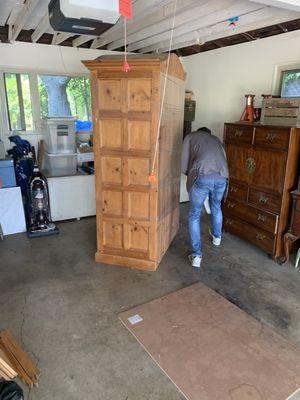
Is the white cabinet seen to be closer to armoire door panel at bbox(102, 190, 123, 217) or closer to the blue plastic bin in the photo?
the blue plastic bin

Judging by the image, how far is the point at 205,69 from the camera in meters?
4.72

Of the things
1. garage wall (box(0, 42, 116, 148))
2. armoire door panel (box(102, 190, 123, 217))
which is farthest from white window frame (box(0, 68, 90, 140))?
armoire door panel (box(102, 190, 123, 217))

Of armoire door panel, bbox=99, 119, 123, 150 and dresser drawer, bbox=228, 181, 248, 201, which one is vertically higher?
armoire door panel, bbox=99, 119, 123, 150

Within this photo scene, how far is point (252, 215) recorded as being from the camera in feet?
11.5

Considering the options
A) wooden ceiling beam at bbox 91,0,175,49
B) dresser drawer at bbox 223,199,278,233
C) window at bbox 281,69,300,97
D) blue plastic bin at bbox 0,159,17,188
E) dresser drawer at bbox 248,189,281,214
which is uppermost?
wooden ceiling beam at bbox 91,0,175,49

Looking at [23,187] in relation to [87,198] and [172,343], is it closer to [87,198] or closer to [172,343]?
[87,198]

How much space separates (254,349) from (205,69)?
4.05m

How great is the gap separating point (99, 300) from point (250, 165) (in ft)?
7.22

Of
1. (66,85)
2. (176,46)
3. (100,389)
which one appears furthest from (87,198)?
(100,389)

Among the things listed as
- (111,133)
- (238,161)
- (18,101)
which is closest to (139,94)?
(111,133)

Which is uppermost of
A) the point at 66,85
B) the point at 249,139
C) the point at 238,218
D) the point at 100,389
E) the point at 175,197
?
the point at 66,85

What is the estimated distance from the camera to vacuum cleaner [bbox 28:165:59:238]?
3.96 meters

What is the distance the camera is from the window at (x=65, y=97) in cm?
457

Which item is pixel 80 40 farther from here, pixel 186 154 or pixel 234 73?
pixel 186 154
